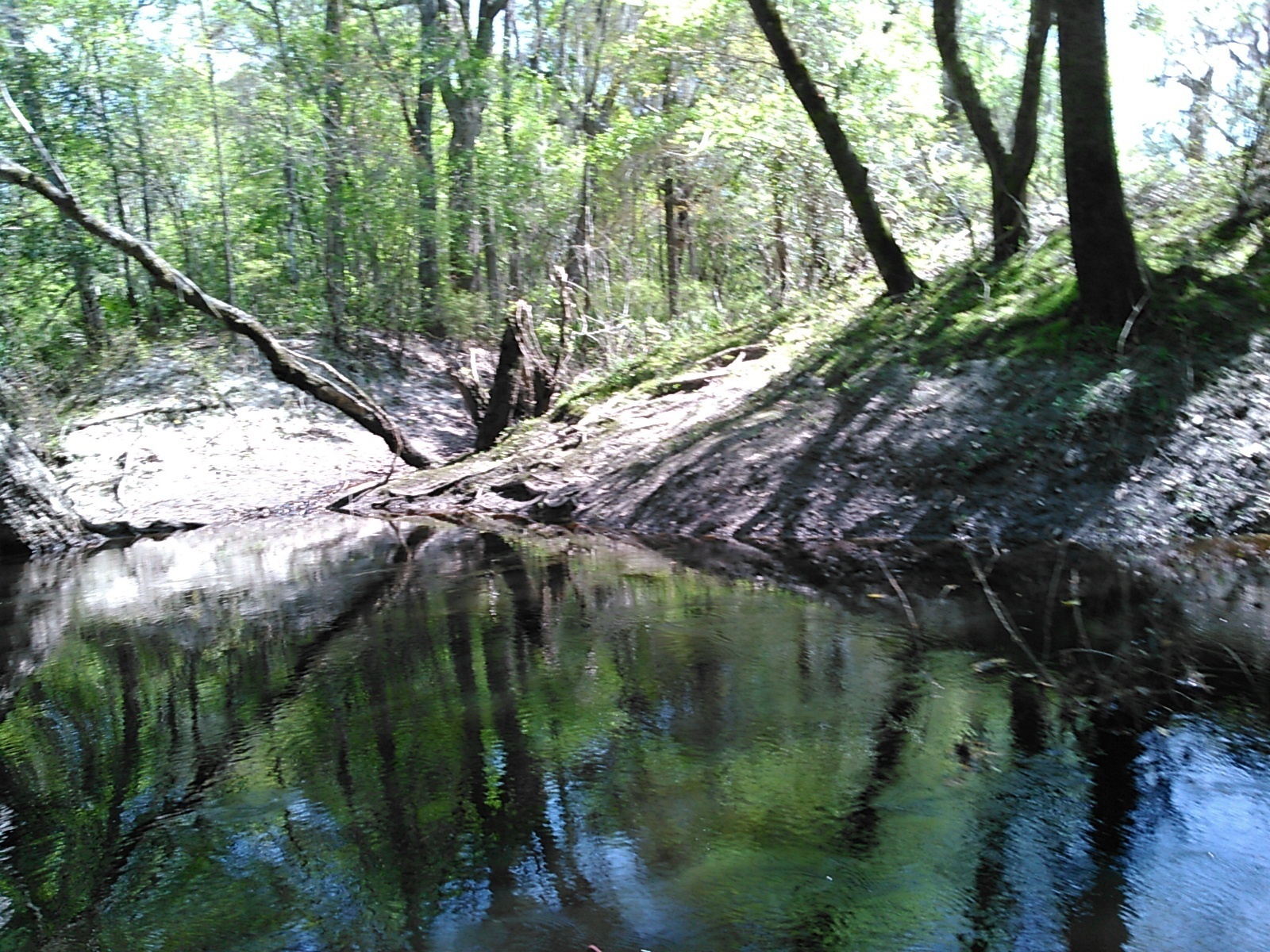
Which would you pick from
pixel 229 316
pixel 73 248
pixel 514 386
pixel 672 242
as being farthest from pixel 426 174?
pixel 229 316

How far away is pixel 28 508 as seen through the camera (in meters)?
14.8

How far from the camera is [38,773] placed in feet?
19.1

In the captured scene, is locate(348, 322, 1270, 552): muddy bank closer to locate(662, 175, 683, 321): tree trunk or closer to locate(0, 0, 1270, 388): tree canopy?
locate(0, 0, 1270, 388): tree canopy

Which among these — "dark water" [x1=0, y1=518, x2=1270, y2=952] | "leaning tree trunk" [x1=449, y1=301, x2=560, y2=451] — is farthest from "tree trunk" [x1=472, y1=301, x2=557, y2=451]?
"dark water" [x1=0, y1=518, x2=1270, y2=952]

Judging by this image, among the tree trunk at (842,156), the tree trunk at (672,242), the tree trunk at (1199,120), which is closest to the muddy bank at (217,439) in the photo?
the tree trunk at (672,242)

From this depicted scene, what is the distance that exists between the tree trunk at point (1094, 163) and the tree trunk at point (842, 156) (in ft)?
10.1

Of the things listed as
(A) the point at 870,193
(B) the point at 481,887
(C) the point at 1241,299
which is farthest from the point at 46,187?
(C) the point at 1241,299

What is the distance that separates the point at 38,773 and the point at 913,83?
17.2 metres

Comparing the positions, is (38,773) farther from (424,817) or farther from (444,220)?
(444,220)

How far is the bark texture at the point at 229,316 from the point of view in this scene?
1378 centimetres

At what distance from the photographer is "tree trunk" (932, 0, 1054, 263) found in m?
13.0

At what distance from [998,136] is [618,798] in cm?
1147

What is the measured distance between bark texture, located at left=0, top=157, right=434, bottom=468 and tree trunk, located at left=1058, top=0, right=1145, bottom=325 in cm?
986

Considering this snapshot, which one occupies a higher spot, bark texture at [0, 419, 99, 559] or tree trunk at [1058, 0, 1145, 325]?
tree trunk at [1058, 0, 1145, 325]
